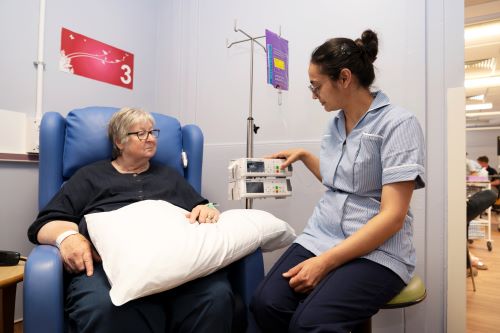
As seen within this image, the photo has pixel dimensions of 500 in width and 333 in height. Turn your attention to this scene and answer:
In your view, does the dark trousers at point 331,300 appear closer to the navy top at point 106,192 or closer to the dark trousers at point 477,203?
the navy top at point 106,192

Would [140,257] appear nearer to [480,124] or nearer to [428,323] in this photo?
[428,323]

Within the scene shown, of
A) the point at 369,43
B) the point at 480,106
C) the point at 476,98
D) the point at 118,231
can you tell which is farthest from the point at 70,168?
the point at 480,106

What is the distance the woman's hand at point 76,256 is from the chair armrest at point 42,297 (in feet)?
0.29

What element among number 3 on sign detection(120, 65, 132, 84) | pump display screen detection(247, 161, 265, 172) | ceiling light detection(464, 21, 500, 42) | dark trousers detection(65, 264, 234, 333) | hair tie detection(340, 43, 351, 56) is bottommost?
dark trousers detection(65, 264, 234, 333)

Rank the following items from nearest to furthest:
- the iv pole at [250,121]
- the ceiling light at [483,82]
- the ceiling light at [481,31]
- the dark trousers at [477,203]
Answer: the iv pole at [250,121]
the dark trousers at [477,203]
the ceiling light at [481,31]
the ceiling light at [483,82]

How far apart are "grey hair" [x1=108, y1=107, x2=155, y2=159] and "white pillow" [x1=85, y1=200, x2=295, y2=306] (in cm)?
41

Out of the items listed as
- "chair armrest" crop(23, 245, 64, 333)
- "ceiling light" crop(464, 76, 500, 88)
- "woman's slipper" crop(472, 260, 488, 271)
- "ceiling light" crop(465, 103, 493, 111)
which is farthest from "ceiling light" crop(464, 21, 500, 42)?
"ceiling light" crop(465, 103, 493, 111)

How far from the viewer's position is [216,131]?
2070 millimetres

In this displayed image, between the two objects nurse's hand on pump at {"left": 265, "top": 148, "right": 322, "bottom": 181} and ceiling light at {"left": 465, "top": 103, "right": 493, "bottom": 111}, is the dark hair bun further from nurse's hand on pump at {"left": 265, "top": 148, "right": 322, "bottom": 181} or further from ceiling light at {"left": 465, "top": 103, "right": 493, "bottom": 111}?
ceiling light at {"left": 465, "top": 103, "right": 493, "bottom": 111}

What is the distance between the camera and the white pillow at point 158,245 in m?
0.77

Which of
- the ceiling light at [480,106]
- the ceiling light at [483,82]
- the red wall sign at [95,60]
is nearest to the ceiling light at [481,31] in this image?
the ceiling light at [483,82]

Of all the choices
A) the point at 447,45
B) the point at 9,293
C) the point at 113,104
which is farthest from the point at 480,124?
the point at 9,293

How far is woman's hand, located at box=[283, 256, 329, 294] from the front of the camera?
894 mm

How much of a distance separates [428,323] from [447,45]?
3.94ft
